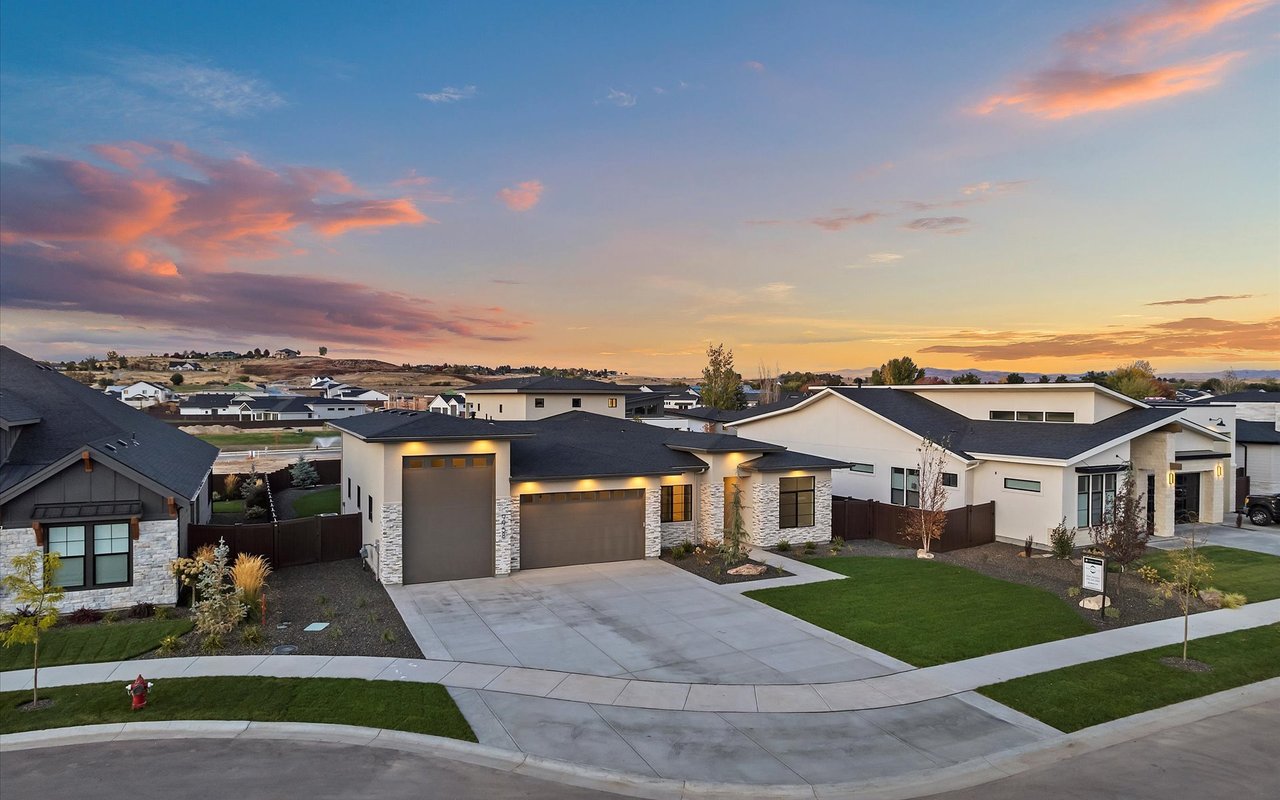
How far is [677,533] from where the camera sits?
79.9ft

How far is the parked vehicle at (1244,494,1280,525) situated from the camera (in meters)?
29.9

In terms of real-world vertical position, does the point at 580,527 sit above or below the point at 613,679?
above

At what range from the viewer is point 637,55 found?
27.0 meters

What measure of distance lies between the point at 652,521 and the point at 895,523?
952 centimetres

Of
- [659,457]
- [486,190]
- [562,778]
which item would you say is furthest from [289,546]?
[486,190]

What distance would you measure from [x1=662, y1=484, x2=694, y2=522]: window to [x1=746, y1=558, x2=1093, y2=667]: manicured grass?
16.8ft

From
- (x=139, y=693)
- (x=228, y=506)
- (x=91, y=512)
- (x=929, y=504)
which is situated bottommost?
(x=228, y=506)

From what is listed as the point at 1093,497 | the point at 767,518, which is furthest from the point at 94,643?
the point at 1093,497

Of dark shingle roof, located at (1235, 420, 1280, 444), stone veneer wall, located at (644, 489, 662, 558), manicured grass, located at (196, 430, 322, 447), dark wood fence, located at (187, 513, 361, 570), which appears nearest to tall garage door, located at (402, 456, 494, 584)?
dark wood fence, located at (187, 513, 361, 570)

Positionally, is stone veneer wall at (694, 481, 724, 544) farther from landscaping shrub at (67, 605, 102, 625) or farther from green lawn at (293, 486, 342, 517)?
landscaping shrub at (67, 605, 102, 625)

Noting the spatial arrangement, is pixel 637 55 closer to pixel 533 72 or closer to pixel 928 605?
pixel 533 72

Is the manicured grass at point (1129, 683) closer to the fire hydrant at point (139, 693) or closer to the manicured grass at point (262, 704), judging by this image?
the manicured grass at point (262, 704)

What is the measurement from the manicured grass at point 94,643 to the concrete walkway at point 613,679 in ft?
1.60

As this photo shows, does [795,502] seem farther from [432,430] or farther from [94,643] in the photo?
Answer: [94,643]
